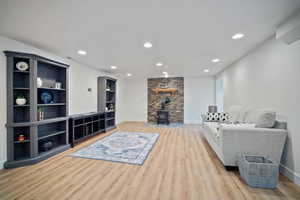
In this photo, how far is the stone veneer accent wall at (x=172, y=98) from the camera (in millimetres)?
6766

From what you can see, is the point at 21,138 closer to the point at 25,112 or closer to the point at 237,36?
the point at 25,112

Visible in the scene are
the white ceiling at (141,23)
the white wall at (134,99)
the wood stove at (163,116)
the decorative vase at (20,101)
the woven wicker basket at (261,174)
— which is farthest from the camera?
the white wall at (134,99)

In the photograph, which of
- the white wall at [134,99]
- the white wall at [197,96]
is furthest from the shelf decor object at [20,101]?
the white wall at [197,96]

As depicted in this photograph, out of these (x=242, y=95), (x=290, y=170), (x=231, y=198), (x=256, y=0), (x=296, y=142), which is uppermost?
(x=256, y=0)

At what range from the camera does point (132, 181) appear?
192cm

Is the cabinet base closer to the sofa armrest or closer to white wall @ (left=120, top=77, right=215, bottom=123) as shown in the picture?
the sofa armrest

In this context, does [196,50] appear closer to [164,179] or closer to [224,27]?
[224,27]

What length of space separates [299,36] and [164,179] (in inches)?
113

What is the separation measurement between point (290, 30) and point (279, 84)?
0.89m

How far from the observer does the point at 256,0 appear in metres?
1.46

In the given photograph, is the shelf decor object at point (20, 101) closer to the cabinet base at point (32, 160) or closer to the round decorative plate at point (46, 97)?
the round decorative plate at point (46, 97)

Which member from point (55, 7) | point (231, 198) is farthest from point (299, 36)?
point (55, 7)

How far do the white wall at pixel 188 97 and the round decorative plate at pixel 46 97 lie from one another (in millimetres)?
4067

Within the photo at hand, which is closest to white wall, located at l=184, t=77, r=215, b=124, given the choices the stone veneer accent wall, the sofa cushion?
the stone veneer accent wall
